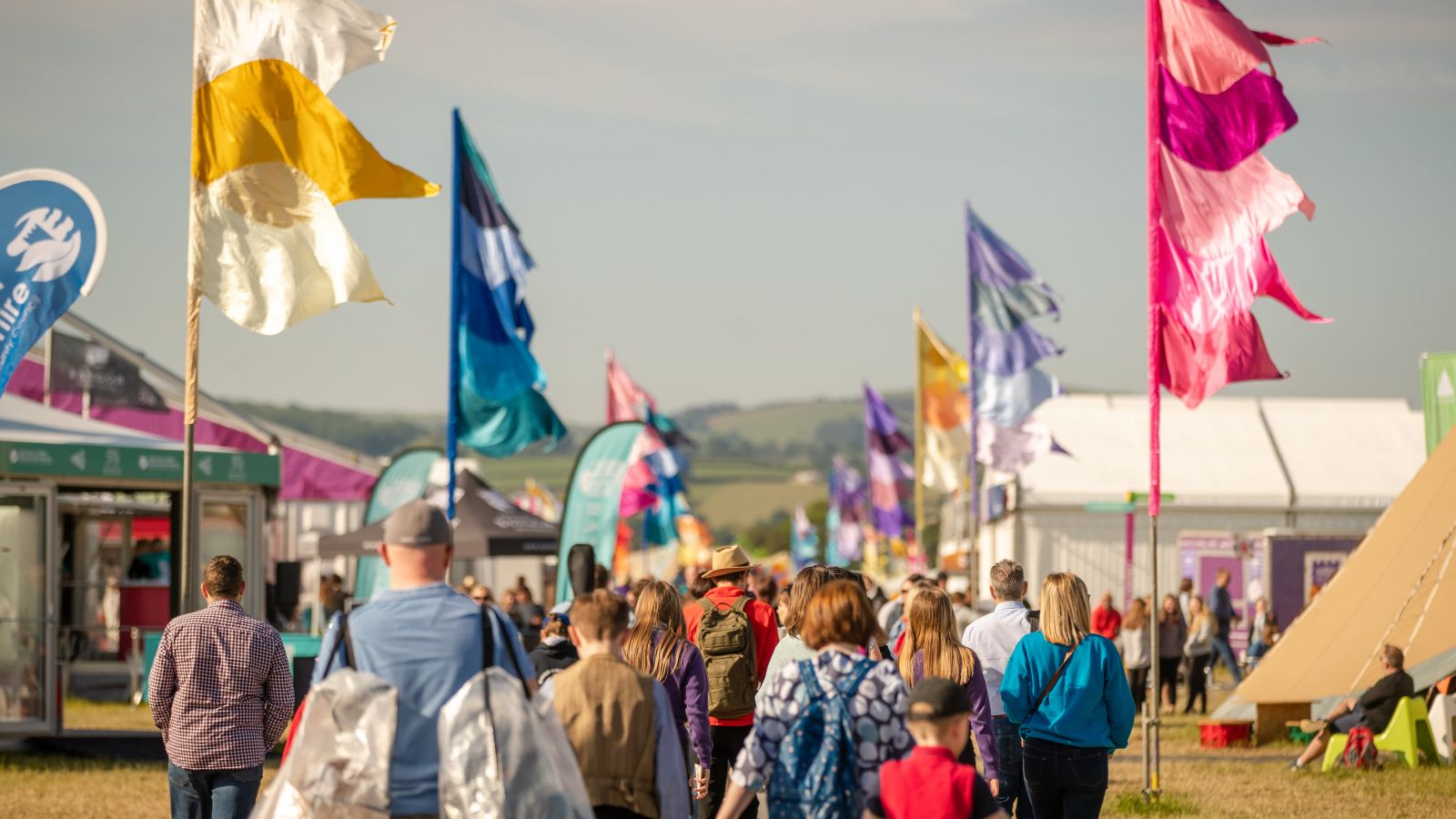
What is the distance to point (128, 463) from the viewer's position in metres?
15.8

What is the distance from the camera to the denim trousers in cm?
756

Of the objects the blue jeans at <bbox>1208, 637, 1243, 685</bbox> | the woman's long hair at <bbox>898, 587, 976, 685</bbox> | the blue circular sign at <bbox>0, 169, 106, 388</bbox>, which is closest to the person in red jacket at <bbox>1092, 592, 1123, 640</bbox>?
the blue jeans at <bbox>1208, 637, 1243, 685</bbox>

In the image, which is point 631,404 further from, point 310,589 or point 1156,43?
point 1156,43

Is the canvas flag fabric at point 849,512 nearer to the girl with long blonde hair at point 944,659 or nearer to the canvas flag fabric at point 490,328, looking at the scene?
the canvas flag fabric at point 490,328

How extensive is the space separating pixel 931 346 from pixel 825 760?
28302 millimetres

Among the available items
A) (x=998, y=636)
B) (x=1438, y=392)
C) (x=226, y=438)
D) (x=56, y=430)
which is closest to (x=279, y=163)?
(x=998, y=636)

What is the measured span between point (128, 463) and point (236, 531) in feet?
4.62

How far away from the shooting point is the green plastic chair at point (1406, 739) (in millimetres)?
14164

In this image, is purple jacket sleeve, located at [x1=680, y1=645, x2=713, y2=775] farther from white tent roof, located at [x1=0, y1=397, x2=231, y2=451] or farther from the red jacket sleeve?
white tent roof, located at [x1=0, y1=397, x2=231, y2=451]

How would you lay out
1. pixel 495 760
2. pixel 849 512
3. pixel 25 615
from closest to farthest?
pixel 495 760 < pixel 25 615 < pixel 849 512

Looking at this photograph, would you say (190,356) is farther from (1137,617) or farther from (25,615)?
(1137,617)

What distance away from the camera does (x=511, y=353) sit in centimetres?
1636

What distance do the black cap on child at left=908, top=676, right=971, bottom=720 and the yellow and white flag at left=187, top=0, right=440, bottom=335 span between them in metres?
6.01

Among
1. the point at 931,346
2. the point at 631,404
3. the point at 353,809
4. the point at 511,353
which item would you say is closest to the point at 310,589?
the point at 631,404
